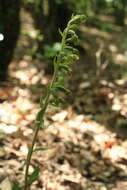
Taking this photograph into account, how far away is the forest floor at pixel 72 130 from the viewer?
3.04m

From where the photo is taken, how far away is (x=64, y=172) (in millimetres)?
3119

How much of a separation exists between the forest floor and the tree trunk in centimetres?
39

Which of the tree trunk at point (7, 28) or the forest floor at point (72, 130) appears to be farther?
the tree trunk at point (7, 28)

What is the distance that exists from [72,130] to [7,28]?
186cm

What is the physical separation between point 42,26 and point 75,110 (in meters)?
2.28

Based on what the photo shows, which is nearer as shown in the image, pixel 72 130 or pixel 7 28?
pixel 72 130

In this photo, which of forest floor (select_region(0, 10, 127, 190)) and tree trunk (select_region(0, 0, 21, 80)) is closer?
forest floor (select_region(0, 10, 127, 190))

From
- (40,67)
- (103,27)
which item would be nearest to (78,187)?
(40,67)

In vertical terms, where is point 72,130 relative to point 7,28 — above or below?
below

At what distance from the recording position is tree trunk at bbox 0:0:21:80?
4.42m

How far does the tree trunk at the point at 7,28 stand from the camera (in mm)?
4422

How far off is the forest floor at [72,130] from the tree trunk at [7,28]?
393 mm

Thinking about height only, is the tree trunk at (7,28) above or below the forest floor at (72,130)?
above

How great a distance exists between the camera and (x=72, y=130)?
4.00 m
